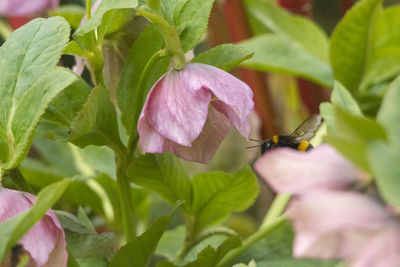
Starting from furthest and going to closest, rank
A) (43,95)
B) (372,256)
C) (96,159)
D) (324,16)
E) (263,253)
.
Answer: (324,16), (96,159), (263,253), (43,95), (372,256)

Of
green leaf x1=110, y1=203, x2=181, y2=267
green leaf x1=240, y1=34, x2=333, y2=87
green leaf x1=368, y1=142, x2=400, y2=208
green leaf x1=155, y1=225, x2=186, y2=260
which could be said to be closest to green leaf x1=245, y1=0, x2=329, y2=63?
green leaf x1=240, y1=34, x2=333, y2=87

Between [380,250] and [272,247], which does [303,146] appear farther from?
[380,250]

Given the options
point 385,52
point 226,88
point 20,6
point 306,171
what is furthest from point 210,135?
point 20,6

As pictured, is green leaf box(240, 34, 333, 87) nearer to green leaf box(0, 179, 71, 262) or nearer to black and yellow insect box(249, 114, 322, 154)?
black and yellow insect box(249, 114, 322, 154)

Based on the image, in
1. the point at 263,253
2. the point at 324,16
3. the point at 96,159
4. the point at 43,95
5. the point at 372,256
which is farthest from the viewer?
the point at 324,16

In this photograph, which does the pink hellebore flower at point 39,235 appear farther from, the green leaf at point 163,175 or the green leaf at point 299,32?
the green leaf at point 299,32

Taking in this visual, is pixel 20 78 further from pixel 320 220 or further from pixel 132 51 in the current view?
pixel 320 220

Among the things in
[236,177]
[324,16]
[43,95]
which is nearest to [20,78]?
[43,95]
